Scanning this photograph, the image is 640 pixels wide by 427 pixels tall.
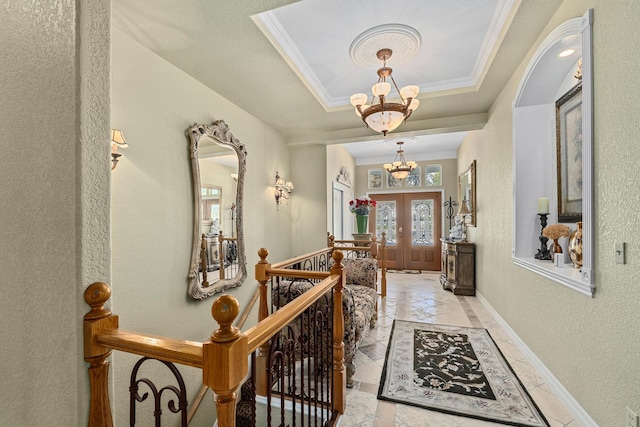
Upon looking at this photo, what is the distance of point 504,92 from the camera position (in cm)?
321

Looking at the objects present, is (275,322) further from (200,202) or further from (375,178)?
(375,178)

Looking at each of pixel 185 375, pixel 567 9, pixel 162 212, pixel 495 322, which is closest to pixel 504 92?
pixel 567 9

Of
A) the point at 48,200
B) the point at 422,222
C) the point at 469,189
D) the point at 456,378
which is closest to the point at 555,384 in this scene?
the point at 456,378

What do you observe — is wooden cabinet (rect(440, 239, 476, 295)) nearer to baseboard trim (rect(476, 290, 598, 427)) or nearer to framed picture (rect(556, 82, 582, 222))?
baseboard trim (rect(476, 290, 598, 427))

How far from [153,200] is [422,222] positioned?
6.55 m

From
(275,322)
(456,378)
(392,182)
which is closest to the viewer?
(275,322)

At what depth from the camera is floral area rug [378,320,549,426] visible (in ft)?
6.59

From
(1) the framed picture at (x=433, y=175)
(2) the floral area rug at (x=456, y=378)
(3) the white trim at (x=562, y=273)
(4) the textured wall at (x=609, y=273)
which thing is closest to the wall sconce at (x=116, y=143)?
(2) the floral area rug at (x=456, y=378)

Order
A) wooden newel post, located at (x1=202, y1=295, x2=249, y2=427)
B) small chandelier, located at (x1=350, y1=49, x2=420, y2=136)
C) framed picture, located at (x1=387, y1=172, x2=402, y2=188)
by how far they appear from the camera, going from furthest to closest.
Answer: framed picture, located at (x1=387, y1=172, x2=402, y2=188)
small chandelier, located at (x1=350, y1=49, x2=420, y2=136)
wooden newel post, located at (x1=202, y1=295, x2=249, y2=427)

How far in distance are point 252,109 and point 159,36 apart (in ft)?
5.07

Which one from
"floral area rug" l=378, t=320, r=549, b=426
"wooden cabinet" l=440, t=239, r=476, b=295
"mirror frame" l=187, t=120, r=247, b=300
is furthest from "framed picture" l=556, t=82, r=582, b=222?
"mirror frame" l=187, t=120, r=247, b=300

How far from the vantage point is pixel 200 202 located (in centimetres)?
289

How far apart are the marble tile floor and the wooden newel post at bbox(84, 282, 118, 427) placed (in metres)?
1.55

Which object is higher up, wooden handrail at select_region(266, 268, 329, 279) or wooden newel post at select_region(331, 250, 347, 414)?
wooden handrail at select_region(266, 268, 329, 279)
